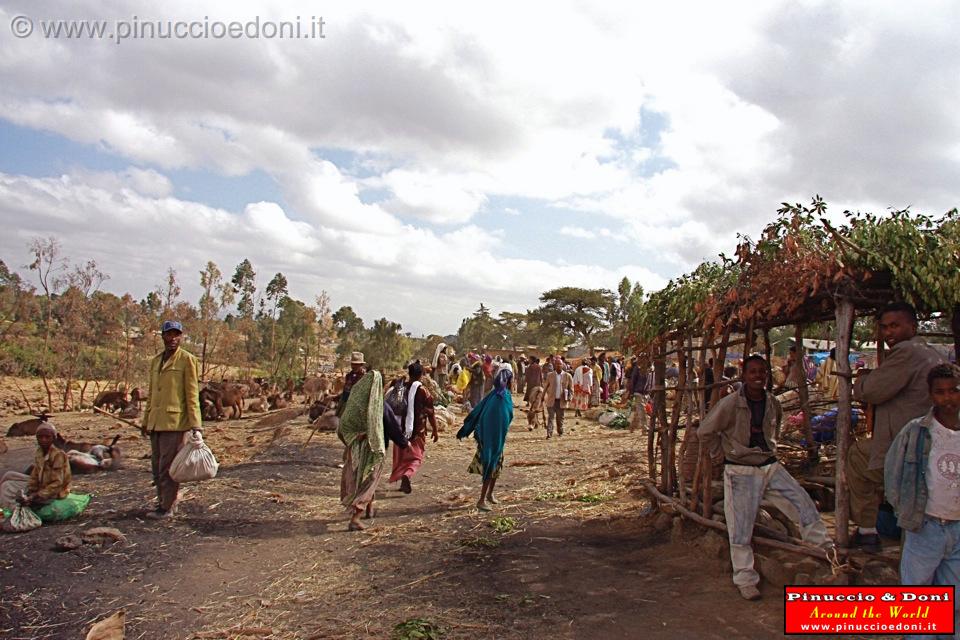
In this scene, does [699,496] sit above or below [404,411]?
below

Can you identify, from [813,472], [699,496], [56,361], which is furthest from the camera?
[56,361]

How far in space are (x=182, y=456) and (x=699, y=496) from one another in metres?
5.03

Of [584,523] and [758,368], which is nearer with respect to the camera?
[758,368]

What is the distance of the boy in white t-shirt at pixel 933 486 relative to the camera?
3.46m

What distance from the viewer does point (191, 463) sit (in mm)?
6621

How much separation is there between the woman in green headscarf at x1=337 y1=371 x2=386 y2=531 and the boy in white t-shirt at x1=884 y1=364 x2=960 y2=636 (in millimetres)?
4734

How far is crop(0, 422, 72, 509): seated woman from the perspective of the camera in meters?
6.58

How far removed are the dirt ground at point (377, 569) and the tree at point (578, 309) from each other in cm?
3500

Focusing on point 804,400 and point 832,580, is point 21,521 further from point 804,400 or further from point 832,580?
point 804,400

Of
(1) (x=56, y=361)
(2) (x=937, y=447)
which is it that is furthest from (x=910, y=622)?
(1) (x=56, y=361)

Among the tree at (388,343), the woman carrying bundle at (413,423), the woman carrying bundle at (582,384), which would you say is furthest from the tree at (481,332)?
the woman carrying bundle at (413,423)

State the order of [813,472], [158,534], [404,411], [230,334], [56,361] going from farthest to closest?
[230,334] < [56,361] < [404,411] < [813,472] < [158,534]

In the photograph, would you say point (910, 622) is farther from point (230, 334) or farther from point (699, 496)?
point (230, 334)

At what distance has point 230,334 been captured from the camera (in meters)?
26.0
